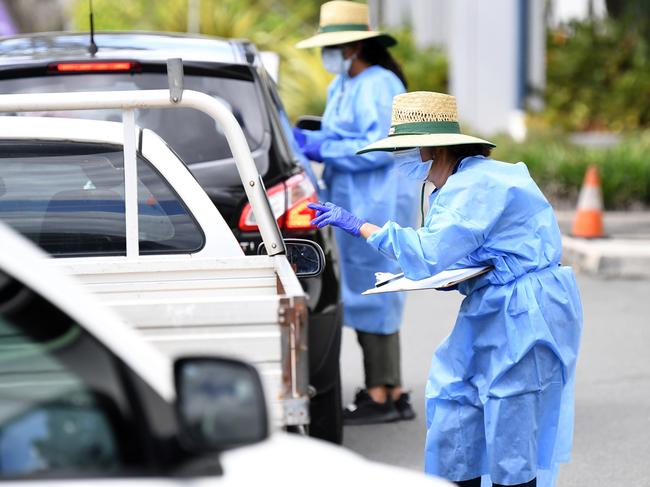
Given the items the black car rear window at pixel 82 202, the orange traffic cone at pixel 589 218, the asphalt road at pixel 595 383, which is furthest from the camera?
the orange traffic cone at pixel 589 218

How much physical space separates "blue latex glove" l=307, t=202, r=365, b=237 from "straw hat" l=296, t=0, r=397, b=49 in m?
2.40

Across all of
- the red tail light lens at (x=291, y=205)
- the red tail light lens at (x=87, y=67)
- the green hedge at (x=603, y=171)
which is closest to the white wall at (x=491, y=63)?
the green hedge at (x=603, y=171)

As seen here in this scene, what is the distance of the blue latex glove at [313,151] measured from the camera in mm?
6969

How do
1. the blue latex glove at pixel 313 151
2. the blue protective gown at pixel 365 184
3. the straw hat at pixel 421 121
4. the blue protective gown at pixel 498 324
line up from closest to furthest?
the blue protective gown at pixel 498 324 → the straw hat at pixel 421 121 → the blue protective gown at pixel 365 184 → the blue latex glove at pixel 313 151

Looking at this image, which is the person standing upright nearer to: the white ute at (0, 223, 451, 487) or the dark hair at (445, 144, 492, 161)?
the dark hair at (445, 144, 492, 161)

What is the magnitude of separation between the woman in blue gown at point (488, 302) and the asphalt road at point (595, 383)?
4.38 feet

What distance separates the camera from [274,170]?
5832mm

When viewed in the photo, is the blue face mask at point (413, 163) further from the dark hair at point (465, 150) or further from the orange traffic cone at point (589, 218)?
the orange traffic cone at point (589, 218)

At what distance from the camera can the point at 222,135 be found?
19.2 ft

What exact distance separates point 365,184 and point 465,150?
2.29 metres

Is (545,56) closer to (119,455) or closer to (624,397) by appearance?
(624,397)

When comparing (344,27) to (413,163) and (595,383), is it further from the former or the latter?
(413,163)

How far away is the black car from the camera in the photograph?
18.9 feet

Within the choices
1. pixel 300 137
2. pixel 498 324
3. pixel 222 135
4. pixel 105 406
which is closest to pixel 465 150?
pixel 498 324
